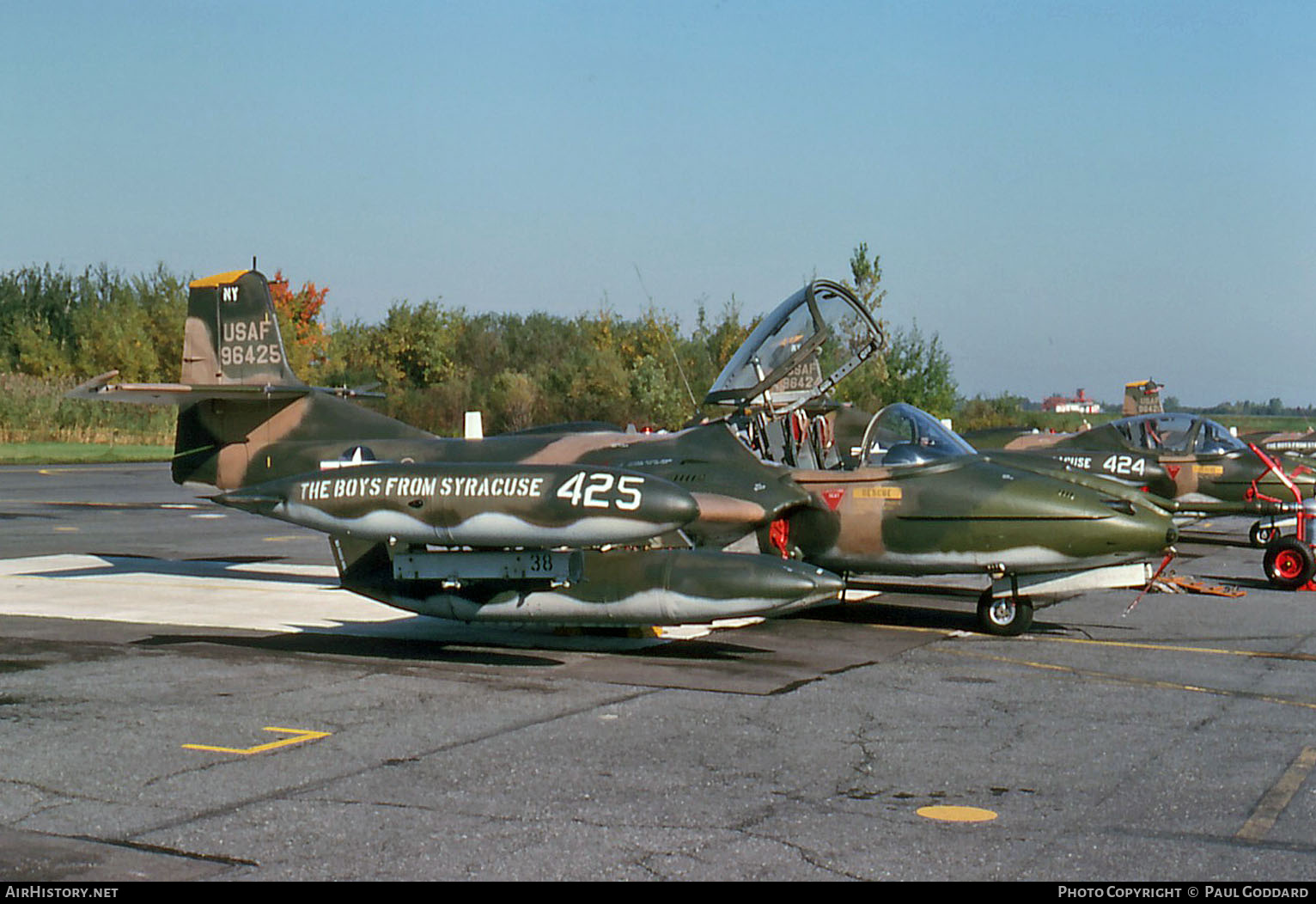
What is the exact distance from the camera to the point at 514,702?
862 centimetres

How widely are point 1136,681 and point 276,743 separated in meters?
5.93

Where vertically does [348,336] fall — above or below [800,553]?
above

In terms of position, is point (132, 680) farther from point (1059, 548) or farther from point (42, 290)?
point (42, 290)

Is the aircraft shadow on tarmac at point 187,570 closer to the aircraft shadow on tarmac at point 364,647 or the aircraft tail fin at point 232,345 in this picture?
the aircraft tail fin at point 232,345

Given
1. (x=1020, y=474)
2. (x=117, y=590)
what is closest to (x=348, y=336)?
(x=117, y=590)

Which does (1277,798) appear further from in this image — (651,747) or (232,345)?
(232,345)

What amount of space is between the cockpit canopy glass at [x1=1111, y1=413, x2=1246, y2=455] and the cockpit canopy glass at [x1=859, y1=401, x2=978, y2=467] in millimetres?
9715

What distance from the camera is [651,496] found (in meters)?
9.66

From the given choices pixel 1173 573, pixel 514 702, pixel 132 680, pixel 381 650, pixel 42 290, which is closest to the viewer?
pixel 514 702

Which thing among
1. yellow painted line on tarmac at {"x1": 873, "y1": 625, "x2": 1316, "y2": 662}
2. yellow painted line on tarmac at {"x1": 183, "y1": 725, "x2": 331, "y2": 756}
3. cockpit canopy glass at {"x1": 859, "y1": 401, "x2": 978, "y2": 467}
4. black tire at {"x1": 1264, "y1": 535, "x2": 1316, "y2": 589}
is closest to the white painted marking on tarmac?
yellow painted line on tarmac at {"x1": 183, "y1": 725, "x2": 331, "y2": 756}

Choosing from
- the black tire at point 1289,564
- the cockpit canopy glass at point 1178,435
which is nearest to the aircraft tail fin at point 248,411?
the black tire at point 1289,564

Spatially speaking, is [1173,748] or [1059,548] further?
[1059,548]

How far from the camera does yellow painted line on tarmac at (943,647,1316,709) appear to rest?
895cm

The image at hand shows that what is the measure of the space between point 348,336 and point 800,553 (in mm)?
64553
